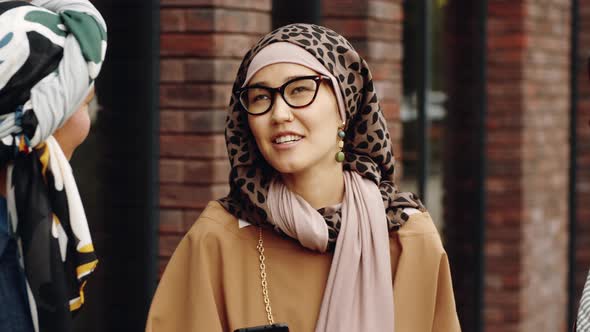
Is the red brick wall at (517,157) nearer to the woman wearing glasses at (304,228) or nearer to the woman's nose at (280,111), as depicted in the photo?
the woman wearing glasses at (304,228)

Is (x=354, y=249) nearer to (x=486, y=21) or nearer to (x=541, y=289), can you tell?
(x=486, y=21)

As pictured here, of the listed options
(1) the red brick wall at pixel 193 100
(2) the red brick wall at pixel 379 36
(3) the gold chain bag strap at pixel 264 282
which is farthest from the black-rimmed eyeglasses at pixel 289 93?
(2) the red brick wall at pixel 379 36

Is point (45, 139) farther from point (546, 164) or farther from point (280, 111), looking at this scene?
point (546, 164)

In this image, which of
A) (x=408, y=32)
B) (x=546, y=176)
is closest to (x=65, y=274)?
(x=408, y=32)

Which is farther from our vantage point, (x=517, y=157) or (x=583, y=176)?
(x=583, y=176)

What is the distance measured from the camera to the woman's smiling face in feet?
8.99

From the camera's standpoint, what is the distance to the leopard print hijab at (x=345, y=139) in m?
2.81

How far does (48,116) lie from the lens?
2.42 meters

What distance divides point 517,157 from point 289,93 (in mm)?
4181

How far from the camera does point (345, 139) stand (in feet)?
9.67

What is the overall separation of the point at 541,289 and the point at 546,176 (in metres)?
0.72

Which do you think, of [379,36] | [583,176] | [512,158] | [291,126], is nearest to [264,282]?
[291,126]

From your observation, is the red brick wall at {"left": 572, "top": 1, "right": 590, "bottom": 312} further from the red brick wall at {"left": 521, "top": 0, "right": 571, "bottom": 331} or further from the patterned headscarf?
the patterned headscarf

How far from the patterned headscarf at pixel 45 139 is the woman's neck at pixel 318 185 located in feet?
1.92
